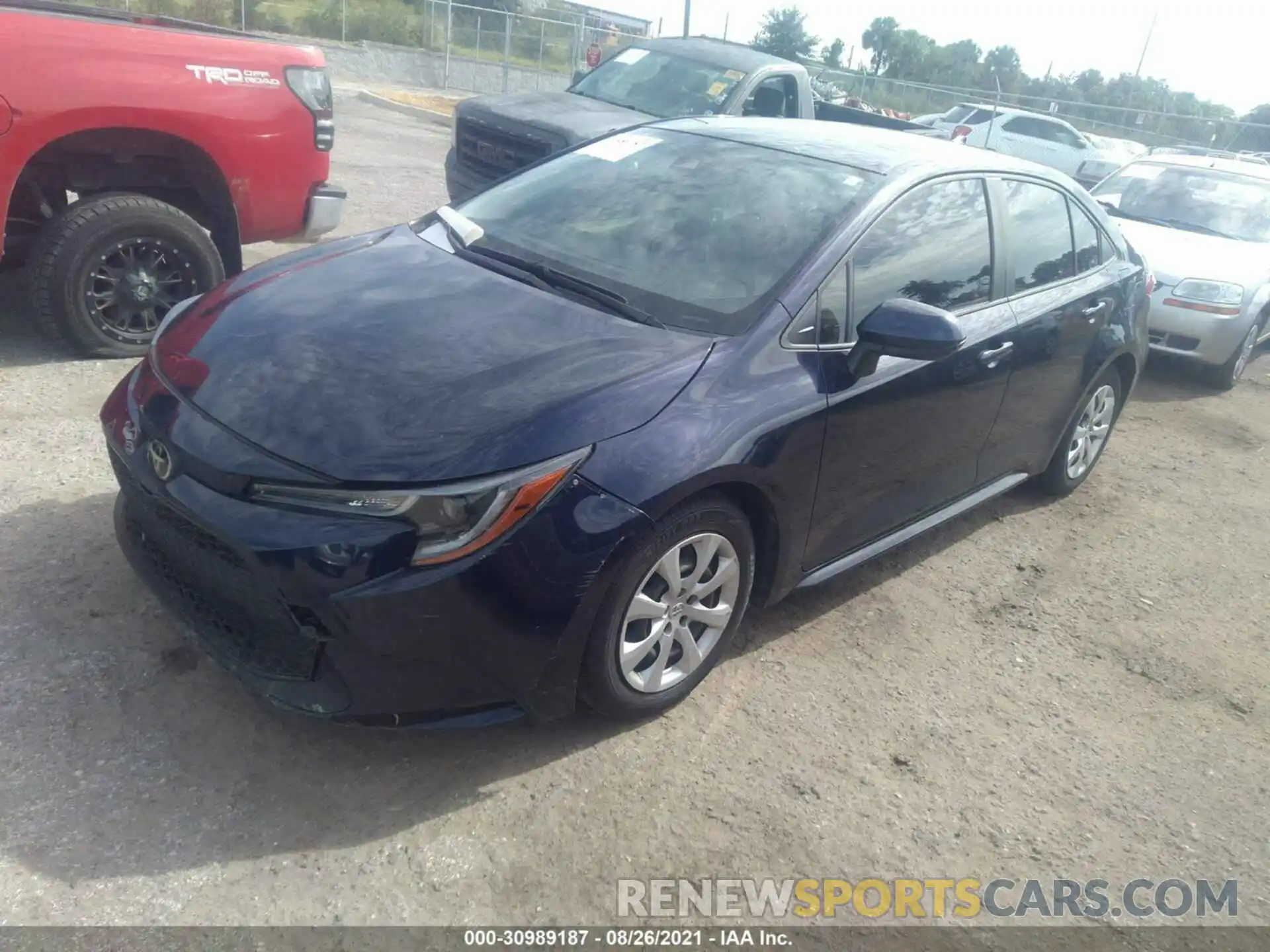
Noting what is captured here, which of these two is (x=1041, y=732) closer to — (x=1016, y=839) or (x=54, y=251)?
(x=1016, y=839)

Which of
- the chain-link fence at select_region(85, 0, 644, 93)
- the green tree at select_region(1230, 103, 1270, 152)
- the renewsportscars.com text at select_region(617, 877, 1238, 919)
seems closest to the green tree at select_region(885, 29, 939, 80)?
the green tree at select_region(1230, 103, 1270, 152)

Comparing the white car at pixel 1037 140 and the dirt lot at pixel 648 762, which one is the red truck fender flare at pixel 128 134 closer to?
the dirt lot at pixel 648 762

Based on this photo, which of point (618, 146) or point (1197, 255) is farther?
point (1197, 255)

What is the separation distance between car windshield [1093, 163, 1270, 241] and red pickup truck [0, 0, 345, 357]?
6.95 m

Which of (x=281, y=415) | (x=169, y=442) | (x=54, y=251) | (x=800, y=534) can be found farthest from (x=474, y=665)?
(x=54, y=251)

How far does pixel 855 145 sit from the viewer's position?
4.04m

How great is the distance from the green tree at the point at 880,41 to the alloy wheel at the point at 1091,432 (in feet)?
202

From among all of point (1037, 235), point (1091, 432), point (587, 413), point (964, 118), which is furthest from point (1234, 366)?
point (964, 118)

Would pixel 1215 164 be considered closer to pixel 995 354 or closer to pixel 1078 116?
pixel 995 354

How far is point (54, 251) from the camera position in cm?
470

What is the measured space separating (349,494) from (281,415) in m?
0.36

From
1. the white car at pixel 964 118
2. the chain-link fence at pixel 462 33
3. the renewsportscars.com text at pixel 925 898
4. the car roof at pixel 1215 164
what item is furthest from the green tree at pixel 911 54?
the renewsportscars.com text at pixel 925 898

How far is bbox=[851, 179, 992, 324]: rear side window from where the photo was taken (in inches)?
137

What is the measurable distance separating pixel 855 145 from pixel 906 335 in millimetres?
1209
